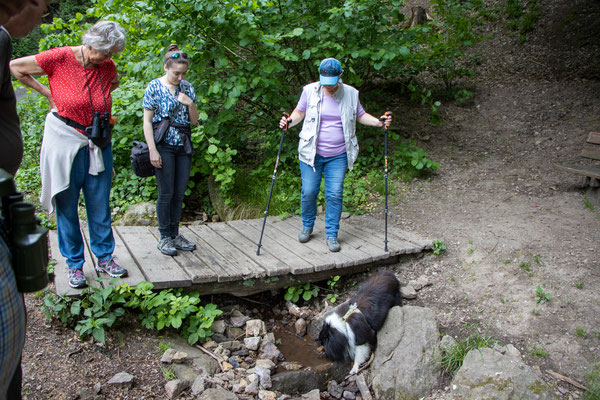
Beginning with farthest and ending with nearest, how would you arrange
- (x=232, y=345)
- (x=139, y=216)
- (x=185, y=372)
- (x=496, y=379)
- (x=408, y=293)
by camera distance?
(x=139, y=216)
(x=408, y=293)
(x=232, y=345)
(x=185, y=372)
(x=496, y=379)

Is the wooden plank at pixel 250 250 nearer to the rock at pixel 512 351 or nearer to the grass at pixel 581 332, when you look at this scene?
the rock at pixel 512 351

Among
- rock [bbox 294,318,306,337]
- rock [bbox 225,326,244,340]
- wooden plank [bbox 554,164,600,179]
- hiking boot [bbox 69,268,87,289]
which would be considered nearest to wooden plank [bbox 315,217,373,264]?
rock [bbox 294,318,306,337]

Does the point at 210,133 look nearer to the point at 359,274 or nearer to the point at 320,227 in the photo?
the point at 320,227

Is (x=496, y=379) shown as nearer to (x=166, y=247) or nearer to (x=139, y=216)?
(x=166, y=247)

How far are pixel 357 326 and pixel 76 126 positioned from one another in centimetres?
292

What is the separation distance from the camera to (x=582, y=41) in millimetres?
9562

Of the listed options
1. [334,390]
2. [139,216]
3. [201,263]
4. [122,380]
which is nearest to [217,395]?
[122,380]

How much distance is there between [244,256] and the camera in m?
4.72

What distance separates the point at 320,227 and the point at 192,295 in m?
2.00

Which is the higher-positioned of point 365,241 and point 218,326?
point 365,241

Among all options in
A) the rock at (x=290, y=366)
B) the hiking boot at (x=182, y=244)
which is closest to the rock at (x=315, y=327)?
the rock at (x=290, y=366)

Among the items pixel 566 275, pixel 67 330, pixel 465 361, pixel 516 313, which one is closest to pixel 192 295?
pixel 67 330

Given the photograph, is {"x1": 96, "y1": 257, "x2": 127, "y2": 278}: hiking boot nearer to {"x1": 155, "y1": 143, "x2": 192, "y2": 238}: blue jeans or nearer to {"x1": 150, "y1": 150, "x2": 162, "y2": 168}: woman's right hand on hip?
{"x1": 155, "y1": 143, "x2": 192, "y2": 238}: blue jeans

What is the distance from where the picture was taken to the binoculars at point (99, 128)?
340cm
